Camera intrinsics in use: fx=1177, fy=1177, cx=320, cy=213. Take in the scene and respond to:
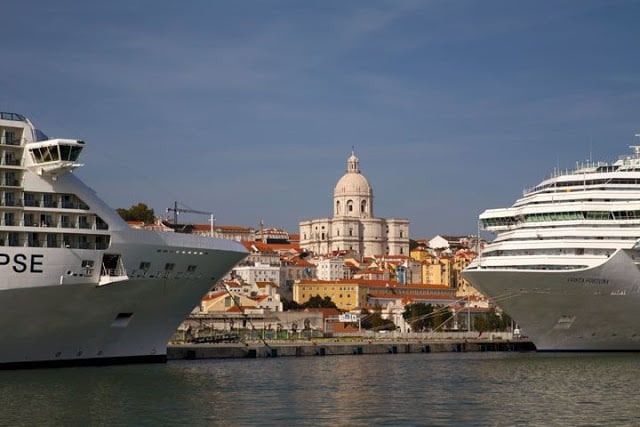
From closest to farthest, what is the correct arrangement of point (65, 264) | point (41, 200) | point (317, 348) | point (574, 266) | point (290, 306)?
point (65, 264) < point (41, 200) < point (574, 266) < point (317, 348) < point (290, 306)

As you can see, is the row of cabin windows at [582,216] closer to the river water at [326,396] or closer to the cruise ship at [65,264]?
the river water at [326,396]

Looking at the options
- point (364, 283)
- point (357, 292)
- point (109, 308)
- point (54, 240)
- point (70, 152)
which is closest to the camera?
point (70, 152)

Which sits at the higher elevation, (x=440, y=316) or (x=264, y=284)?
(x=264, y=284)

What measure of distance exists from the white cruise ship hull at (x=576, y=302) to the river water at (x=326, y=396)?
4.01 m

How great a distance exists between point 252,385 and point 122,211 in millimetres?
71028

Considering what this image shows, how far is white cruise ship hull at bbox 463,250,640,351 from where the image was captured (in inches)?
2312

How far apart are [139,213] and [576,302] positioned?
205ft

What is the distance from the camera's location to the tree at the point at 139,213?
4427 inches

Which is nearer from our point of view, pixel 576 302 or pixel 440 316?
pixel 576 302

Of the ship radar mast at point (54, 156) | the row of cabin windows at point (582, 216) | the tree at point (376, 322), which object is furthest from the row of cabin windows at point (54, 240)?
the tree at point (376, 322)

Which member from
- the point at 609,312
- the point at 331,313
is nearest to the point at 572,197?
the point at 609,312

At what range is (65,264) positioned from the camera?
4425 cm

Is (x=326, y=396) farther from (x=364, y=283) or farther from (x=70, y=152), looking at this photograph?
(x=364, y=283)

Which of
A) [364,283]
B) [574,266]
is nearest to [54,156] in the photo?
[574,266]
